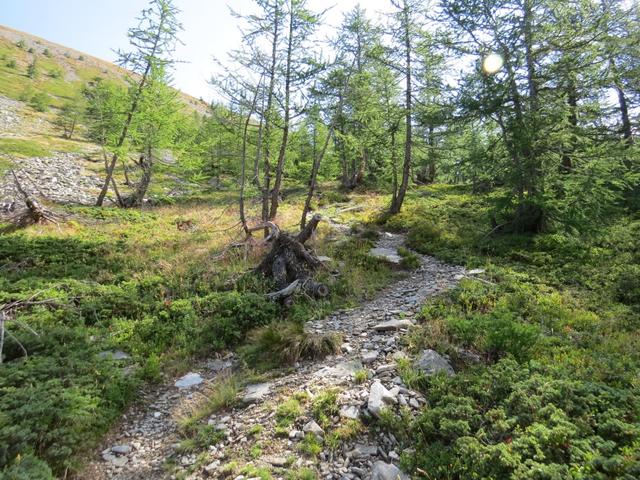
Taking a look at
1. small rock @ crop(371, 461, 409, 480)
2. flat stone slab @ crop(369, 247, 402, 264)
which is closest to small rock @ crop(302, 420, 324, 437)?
small rock @ crop(371, 461, 409, 480)

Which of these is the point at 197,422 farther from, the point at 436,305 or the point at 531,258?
the point at 531,258

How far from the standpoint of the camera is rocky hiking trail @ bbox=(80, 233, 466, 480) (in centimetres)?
392

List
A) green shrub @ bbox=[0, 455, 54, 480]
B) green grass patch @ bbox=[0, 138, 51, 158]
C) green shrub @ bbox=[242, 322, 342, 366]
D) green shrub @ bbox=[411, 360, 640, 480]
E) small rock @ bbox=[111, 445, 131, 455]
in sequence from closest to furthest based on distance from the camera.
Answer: green shrub @ bbox=[411, 360, 640, 480] → green shrub @ bbox=[0, 455, 54, 480] → small rock @ bbox=[111, 445, 131, 455] → green shrub @ bbox=[242, 322, 342, 366] → green grass patch @ bbox=[0, 138, 51, 158]

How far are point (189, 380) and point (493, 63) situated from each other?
1313 centimetres

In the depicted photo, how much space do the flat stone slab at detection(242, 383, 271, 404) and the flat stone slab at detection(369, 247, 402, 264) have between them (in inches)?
260

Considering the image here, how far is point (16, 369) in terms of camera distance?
5031 millimetres

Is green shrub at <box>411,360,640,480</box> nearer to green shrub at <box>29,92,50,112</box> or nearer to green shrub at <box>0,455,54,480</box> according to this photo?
green shrub at <box>0,455,54,480</box>

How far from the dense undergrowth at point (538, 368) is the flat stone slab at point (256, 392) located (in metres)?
2.11

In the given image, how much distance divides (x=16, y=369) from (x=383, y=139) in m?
16.7

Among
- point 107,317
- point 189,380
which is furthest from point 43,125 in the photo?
point 189,380

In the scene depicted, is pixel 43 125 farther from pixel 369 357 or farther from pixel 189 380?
pixel 369 357

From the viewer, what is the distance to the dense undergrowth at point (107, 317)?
169 inches

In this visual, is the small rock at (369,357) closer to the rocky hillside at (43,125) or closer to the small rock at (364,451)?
the small rock at (364,451)

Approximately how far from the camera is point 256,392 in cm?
535
